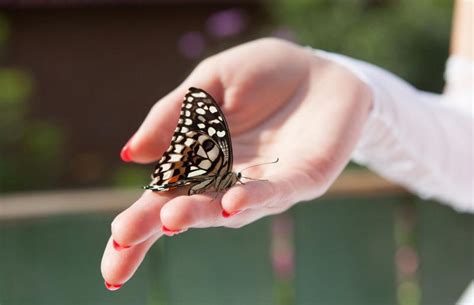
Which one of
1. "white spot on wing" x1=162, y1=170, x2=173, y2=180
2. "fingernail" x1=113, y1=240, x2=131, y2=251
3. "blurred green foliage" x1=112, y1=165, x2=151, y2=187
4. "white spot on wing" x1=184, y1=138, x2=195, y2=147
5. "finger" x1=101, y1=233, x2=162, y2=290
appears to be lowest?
"blurred green foliage" x1=112, y1=165, x2=151, y2=187

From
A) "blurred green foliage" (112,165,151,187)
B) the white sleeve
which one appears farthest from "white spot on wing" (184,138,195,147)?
"blurred green foliage" (112,165,151,187)

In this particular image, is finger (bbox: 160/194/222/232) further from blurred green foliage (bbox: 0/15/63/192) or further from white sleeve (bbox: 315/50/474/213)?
blurred green foliage (bbox: 0/15/63/192)

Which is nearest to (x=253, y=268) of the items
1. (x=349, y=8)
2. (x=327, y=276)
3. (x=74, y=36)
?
(x=327, y=276)

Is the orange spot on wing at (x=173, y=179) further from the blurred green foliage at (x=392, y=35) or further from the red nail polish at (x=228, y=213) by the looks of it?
the blurred green foliage at (x=392, y=35)

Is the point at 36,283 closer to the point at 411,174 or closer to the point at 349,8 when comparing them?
the point at 411,174

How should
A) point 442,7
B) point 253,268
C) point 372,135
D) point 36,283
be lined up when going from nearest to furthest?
point 372,135, point 36,283, point 253,268, point 442,7

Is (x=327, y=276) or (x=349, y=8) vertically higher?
(x=349, y=8)
